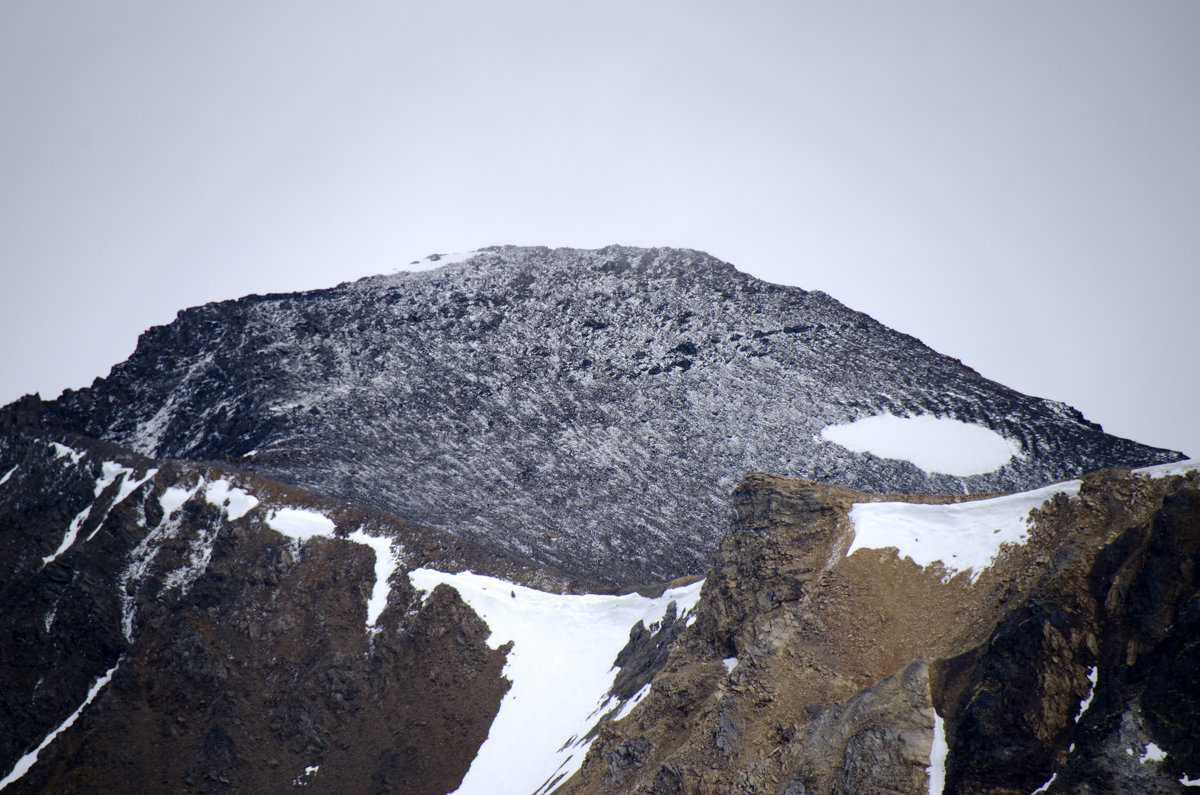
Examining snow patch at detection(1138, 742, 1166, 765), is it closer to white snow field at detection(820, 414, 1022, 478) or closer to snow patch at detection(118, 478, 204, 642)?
snow patch at detection(118, 478, 204, 642)

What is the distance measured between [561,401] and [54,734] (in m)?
44.7

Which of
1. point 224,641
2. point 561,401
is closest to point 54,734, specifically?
point 224,641

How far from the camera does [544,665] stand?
4262 cm

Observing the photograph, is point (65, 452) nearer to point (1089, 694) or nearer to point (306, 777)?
point (306, 777)

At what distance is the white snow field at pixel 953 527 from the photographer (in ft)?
72.3

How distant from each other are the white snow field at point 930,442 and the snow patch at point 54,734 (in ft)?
183

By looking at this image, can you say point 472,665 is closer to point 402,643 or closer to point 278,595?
point 402,643

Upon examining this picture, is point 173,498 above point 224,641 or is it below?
above

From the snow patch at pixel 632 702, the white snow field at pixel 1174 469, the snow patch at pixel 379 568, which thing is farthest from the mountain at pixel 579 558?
the snow patch at pixel 632 702

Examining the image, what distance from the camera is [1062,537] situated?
20.2m

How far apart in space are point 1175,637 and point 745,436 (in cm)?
5596

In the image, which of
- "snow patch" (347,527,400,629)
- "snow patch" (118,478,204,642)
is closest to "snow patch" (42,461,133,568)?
"snow patch" (118,478,204,642)

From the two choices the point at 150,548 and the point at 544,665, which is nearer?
the point at 544,665

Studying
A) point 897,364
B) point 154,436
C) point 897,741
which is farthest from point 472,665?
point 897,364
